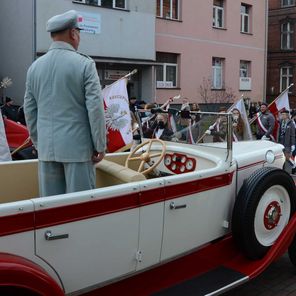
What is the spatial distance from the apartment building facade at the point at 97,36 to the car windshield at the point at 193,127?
1123 centimetres

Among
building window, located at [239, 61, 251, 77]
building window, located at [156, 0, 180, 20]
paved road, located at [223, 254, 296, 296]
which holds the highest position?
building window, located at [156, 0, 180, 20]

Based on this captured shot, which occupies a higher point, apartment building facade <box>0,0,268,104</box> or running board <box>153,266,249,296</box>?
apartment building facade <box>0,0,268,104</box>

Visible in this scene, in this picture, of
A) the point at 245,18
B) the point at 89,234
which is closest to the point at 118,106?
the point at 89,234

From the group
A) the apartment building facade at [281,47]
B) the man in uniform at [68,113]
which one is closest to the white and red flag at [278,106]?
the man in uniform at [68,113]

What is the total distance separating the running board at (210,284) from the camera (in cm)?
313

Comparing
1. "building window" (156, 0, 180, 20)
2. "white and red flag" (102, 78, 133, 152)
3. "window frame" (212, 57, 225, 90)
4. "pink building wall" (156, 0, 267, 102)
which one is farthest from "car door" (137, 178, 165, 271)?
"window frame" (212, 57, 225, 90)

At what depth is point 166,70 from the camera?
1989 centimetres

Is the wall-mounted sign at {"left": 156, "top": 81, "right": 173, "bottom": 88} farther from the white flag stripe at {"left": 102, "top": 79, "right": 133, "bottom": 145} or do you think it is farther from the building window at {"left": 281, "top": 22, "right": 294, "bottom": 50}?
the building window at {"left": 281, "top": 22, "right": 294, "bottom": 50}

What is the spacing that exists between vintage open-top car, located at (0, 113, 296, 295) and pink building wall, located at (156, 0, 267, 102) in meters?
15.3

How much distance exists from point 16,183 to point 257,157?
6.64ft

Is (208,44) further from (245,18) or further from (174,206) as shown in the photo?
(174,206)

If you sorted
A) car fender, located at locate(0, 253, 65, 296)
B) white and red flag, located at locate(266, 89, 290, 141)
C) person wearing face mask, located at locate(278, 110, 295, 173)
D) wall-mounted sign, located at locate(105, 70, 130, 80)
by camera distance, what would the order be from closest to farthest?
car fender, located at locate(0, 253, 65, 296) → person wearing face mask, located at locate(278, 110, 295, 173) → white and red flag, located at locate(266, 89, 290, 141) → wall-mounted sign, located at locate(105, 70, 130, 80)

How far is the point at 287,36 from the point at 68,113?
3189cm

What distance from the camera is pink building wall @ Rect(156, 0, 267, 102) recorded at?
778 inches
